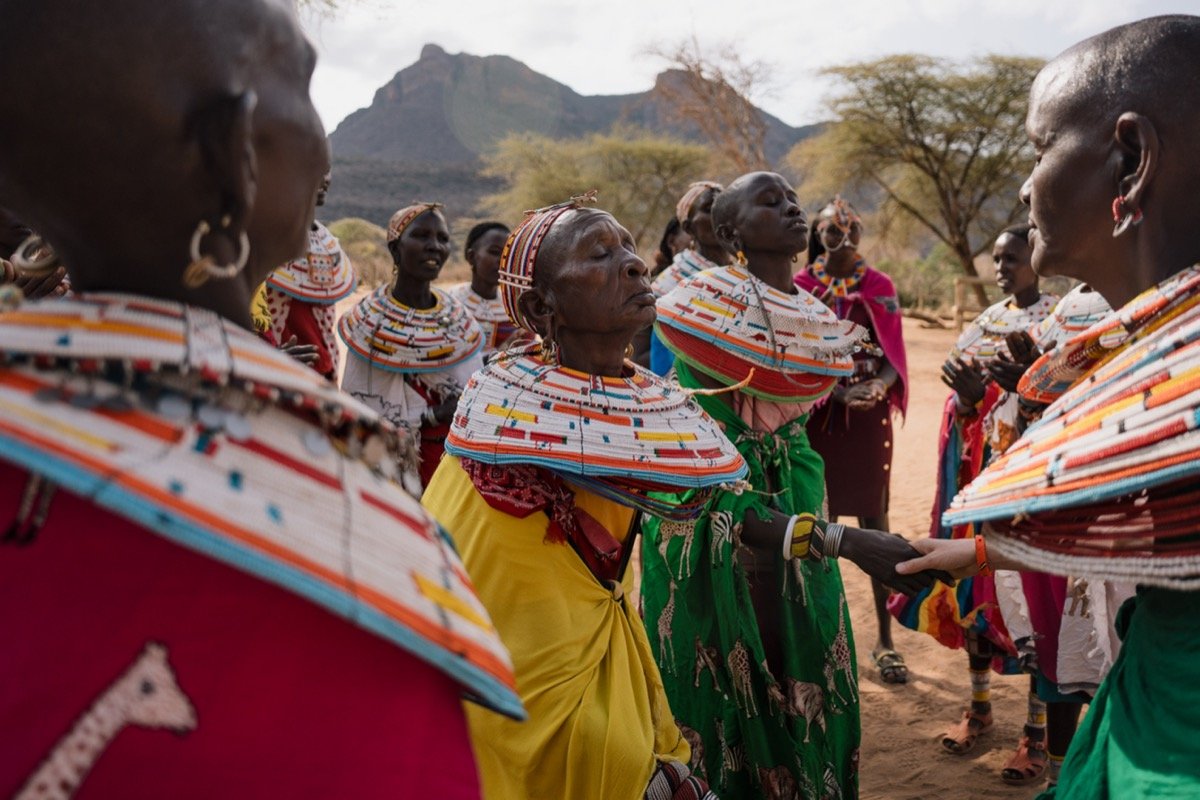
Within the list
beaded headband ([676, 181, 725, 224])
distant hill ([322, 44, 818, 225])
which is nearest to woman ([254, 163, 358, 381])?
beaded headband ([676, 181, 725, 224])

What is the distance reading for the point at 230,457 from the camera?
0.94m

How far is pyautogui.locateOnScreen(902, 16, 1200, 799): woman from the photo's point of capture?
1515 millimetres

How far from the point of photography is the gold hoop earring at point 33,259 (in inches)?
48.4

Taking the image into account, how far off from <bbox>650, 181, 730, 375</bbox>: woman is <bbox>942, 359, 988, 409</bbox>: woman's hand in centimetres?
169

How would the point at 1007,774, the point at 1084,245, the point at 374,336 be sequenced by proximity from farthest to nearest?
the point at 374,336 → the point at 1007,774 → the point at 1084,245

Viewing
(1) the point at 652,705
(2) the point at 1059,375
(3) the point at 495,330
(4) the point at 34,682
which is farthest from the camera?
(3) the point at 495,330

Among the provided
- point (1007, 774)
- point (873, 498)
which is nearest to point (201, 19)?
point (1007, 774)

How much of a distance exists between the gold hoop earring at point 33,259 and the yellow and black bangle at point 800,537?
2321 mm

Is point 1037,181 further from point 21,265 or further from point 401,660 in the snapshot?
point 21,265

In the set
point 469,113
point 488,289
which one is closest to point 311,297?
point 488,289

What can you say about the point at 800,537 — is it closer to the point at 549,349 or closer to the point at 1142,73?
the point at 549,349

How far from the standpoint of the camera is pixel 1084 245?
1.85 meters

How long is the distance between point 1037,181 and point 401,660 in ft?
5.04

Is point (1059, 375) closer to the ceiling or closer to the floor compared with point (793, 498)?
closer to the ceiling
